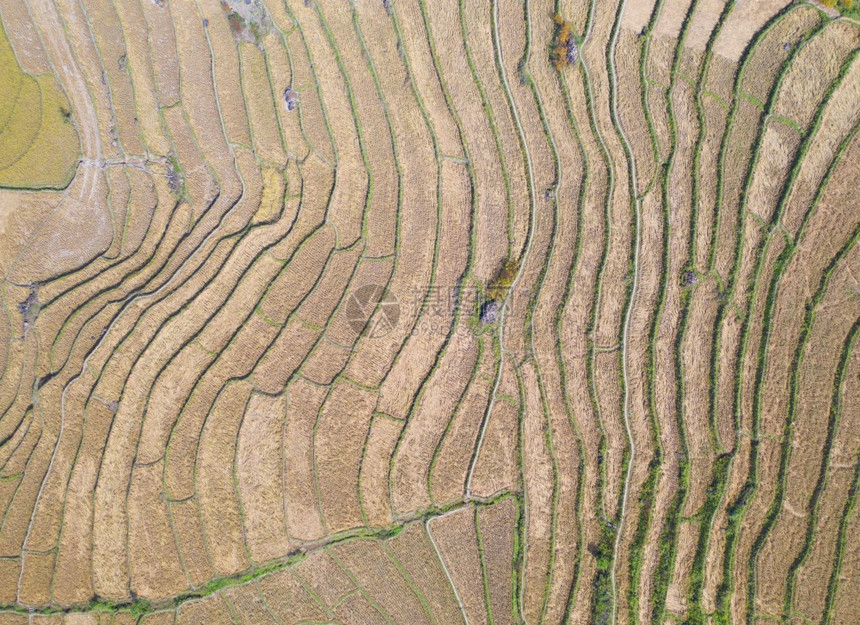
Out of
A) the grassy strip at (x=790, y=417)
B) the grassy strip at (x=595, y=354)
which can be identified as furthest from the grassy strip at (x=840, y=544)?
the grassy strip at (x=595, y=354)

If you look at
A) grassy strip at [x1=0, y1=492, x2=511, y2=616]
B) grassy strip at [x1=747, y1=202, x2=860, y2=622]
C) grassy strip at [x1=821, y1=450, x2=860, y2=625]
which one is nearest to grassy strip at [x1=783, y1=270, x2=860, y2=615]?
grassy strip at [x1=821, y1=450, x2=860, y2=625]

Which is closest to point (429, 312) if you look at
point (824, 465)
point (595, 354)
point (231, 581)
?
point (595, 354)

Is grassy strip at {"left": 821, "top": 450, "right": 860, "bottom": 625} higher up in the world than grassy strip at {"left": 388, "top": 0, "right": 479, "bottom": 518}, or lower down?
lower down

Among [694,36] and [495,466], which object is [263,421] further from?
[694,36]

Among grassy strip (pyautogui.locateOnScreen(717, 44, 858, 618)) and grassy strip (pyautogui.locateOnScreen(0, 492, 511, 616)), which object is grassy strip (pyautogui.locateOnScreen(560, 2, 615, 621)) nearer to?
grassy strip (pyautogui.locateOnScreen(717, 44, 858, 618))

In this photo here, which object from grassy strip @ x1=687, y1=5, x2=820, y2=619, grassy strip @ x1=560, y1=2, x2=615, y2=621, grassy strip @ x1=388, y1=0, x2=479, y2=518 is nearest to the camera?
grassy strip @ x1=687, y1=5, x2=820, y2=619

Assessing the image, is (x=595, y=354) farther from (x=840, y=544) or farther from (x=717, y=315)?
(x=840, y=544)

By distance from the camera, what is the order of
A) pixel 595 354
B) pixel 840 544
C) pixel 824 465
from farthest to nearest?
pixel 595 354 → pixel 824 465 → pixel 840 544

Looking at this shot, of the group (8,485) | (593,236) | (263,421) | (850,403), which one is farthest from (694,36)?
(8,485)
